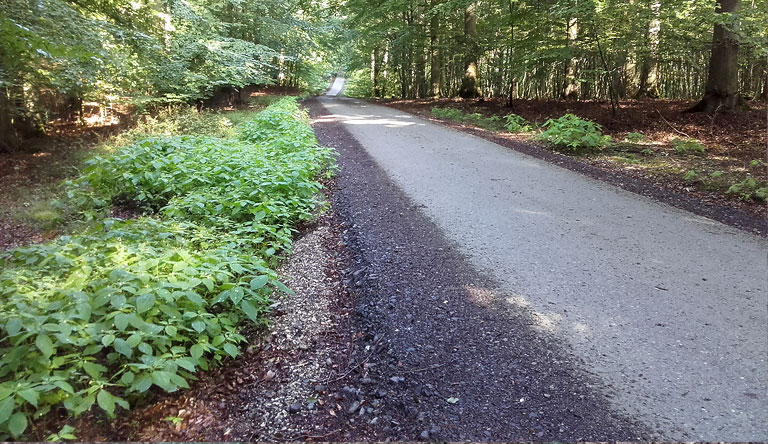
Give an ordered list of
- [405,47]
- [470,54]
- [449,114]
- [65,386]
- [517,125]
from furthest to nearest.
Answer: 1. [405,47]
2. [470,54]
3. [449,114]
4. [517,125]
5. [65,386]

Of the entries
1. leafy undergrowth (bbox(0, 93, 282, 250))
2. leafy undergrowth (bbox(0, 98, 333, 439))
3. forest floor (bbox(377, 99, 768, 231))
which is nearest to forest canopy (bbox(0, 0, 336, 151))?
leafy undergrowth (bbox(0, 93, 282, 250))

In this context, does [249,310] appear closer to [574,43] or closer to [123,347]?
[123,347]

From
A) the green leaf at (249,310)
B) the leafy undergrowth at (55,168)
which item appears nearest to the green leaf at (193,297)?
the green leaf at (249,310)

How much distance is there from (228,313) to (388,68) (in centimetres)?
2899

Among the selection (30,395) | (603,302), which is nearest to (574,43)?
(603,302)

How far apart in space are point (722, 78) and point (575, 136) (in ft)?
17.4

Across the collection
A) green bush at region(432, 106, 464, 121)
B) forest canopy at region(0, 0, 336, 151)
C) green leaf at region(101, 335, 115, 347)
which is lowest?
green leaf at region(101, 335, 115, 347)

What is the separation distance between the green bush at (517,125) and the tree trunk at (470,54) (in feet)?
18.8

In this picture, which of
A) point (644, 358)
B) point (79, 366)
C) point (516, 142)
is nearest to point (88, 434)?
point (79, 366)

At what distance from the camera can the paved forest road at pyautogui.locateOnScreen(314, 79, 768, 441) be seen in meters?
2.55

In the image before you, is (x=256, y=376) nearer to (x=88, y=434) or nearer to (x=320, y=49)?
(x=88, y=434)

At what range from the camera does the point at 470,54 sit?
63.5 feet

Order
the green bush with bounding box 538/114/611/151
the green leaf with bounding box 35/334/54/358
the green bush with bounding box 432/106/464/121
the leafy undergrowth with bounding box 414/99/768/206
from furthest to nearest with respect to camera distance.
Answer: the green bush with bounding box 432/106/464/121, the green bush with bounding box 538/114/611/151, the leafy undergrowth with bounding box 414/99/768/206, the green leaf with bounding box 35/334/54/358

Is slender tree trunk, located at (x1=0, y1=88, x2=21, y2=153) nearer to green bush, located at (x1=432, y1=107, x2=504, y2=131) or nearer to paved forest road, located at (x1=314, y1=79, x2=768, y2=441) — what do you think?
paved forest road, located at (x1=314, y1=79, x2=768, y2=441)
